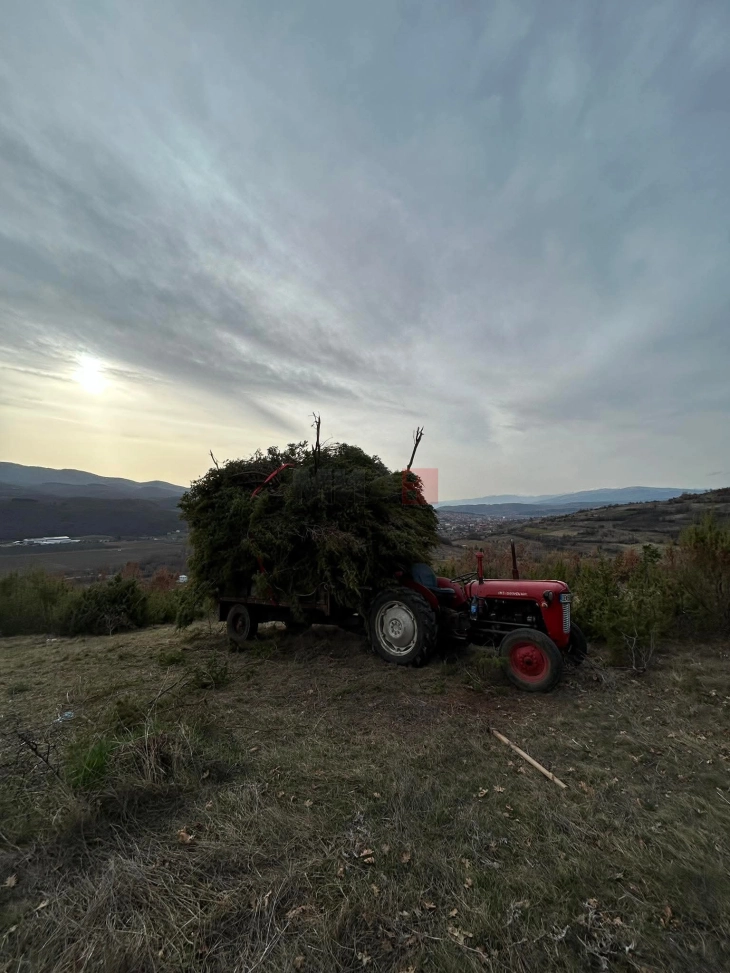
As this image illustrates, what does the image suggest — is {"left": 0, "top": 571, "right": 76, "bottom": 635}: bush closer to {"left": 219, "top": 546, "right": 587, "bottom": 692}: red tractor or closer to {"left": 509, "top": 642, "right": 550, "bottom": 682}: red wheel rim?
{"left": 219, "top": 546, "right": 587, "bottom": 692}: red tractor

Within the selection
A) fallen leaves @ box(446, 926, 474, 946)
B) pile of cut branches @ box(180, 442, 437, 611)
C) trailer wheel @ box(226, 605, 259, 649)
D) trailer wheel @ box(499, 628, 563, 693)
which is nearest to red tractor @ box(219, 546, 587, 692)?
trailer wheel @ box(499, 628, 563, 693)

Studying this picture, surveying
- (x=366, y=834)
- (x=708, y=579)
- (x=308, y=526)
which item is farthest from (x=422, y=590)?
(x=708, y=579)

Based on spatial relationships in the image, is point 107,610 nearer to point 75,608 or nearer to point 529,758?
point 75,608

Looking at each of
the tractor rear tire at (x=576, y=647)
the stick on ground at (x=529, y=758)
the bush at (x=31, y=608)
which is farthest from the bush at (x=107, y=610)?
the tractor rear tire at (x=576, y=647)

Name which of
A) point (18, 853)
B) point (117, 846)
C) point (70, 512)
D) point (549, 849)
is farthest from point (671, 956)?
point (70, 512)

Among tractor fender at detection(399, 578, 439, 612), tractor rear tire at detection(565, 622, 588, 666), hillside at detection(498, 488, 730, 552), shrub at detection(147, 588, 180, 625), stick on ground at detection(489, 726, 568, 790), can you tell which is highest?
hillside at detection(498, 488, 730, 552)

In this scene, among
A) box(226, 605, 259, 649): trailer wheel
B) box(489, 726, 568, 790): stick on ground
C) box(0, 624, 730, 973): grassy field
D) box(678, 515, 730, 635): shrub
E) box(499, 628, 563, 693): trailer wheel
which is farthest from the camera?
box(226, 605, 259, 649): trailer wheel

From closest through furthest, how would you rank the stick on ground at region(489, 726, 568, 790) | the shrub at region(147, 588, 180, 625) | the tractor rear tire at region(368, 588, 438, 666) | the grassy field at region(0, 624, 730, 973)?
the grassy field at region(0, 624, 730, 973) < the stick on ground at region(489, 726, 568, 790) < the tractor rear tire at region(368, 588, 438, 666) < the shrub at region(147, 588, 180, 625)

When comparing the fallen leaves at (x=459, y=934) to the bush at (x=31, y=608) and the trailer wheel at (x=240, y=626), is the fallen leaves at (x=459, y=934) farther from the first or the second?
the bush at (x=31, y=608)

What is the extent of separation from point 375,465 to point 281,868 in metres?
5.09

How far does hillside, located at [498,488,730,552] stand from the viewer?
521 inches

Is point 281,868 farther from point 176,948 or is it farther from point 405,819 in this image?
point 405,819

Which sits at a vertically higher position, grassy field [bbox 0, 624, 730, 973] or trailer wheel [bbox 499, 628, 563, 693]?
trailer wheel [bbox 499, 628, 563, 693]

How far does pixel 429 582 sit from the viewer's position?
566 centimetres
